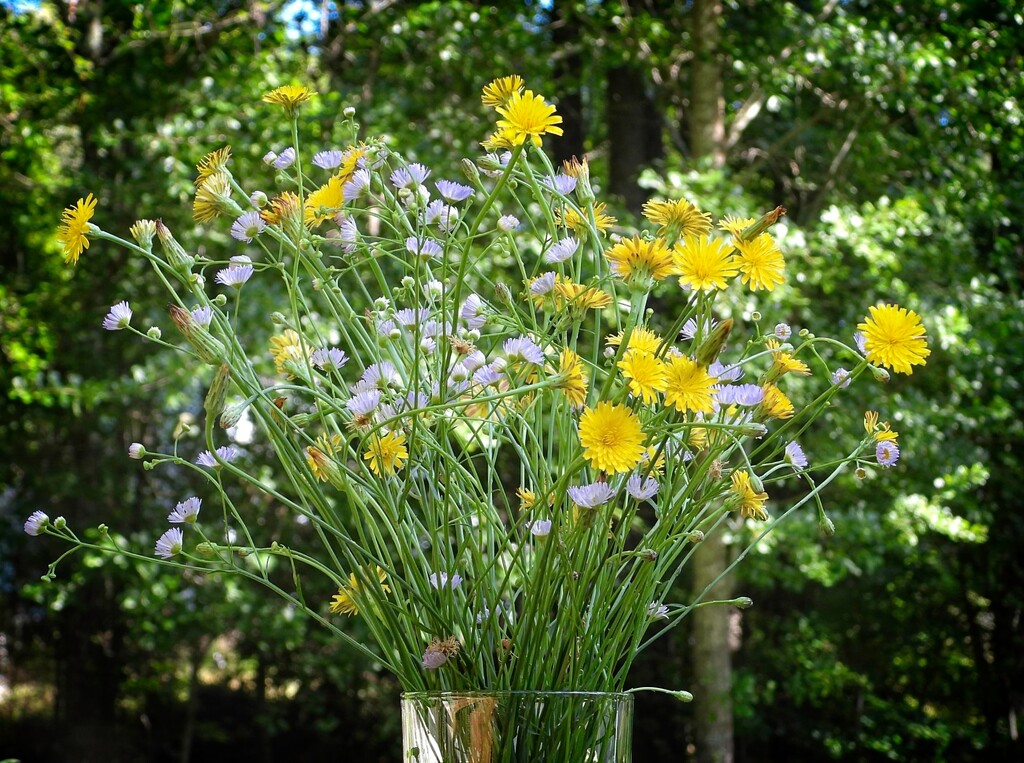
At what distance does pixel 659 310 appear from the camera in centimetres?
438

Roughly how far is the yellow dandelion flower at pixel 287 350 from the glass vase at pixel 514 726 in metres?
0.25

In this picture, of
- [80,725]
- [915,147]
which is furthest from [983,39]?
[80,725]

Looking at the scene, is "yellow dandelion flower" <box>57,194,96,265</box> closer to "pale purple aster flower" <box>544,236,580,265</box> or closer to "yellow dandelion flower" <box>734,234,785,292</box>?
"pale purple aster flower" <box>544,236,580,265</box>

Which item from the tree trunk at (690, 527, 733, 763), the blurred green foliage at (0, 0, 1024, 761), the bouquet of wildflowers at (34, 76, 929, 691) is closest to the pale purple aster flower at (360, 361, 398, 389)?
the bouquet of wildflowers at (34, 76, 929, 691)

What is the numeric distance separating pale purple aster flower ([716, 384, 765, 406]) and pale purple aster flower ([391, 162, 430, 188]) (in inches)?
9.9

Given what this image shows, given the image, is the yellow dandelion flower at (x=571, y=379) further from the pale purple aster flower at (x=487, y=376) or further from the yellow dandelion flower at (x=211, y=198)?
the yellow dandelion flower at (x=211, y=198)

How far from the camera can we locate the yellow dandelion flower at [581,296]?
2.41 feet

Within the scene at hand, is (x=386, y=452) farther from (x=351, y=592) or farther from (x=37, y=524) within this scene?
(x=37, y=524)

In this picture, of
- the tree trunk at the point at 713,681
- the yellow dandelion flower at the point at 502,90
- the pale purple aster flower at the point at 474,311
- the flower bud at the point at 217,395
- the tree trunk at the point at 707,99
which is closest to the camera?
the flower bud at the point at 217,395

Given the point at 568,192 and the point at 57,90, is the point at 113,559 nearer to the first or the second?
the point at 57,90

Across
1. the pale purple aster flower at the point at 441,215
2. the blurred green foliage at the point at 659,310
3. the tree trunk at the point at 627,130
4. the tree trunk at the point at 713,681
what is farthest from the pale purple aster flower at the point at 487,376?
the tree trunk at the point at 627,130

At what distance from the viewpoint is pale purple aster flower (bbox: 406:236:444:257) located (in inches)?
31.8

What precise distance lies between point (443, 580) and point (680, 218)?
29 cm

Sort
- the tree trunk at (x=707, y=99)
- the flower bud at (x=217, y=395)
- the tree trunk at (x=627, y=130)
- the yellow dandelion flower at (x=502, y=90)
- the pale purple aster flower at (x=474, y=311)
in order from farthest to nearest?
the tree trunk at (x=627, y=130), the tree trunk at (x=707, y=99), the pale purple aster flower at (x=474, y=311), the yellow dandelion flower at (x=502, y=90), the flower bud at (x=217, y=395)
